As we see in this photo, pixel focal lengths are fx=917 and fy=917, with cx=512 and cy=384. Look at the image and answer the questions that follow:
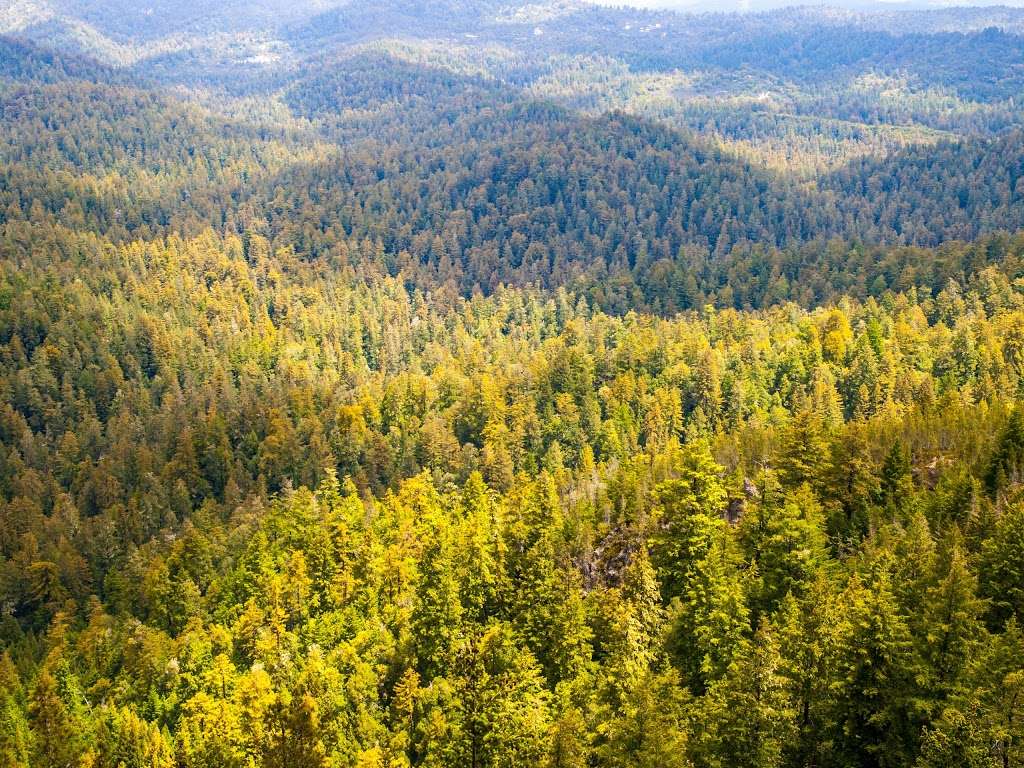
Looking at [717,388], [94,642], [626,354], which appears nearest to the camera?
[94,642]

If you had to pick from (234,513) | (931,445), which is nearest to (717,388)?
(931,445)

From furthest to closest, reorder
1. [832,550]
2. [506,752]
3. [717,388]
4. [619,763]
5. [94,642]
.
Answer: [717,388] → [94,642] → [832,550] → [506,752] → [619,763]

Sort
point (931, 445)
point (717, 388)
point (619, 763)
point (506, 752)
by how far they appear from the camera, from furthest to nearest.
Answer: point (717, 388) < point (931, 445) < point (506, 752) < point (619, 763)

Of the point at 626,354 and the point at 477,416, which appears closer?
the point at 477,416

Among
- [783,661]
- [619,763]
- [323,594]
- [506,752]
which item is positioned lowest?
[323,594]

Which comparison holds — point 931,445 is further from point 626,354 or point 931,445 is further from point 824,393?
point 626,354

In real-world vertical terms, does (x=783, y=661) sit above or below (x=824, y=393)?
above

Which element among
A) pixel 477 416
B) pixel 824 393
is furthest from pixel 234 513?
pixel 824 393

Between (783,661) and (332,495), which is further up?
(783,661)

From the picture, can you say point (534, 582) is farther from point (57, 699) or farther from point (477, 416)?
point (477, 416)
